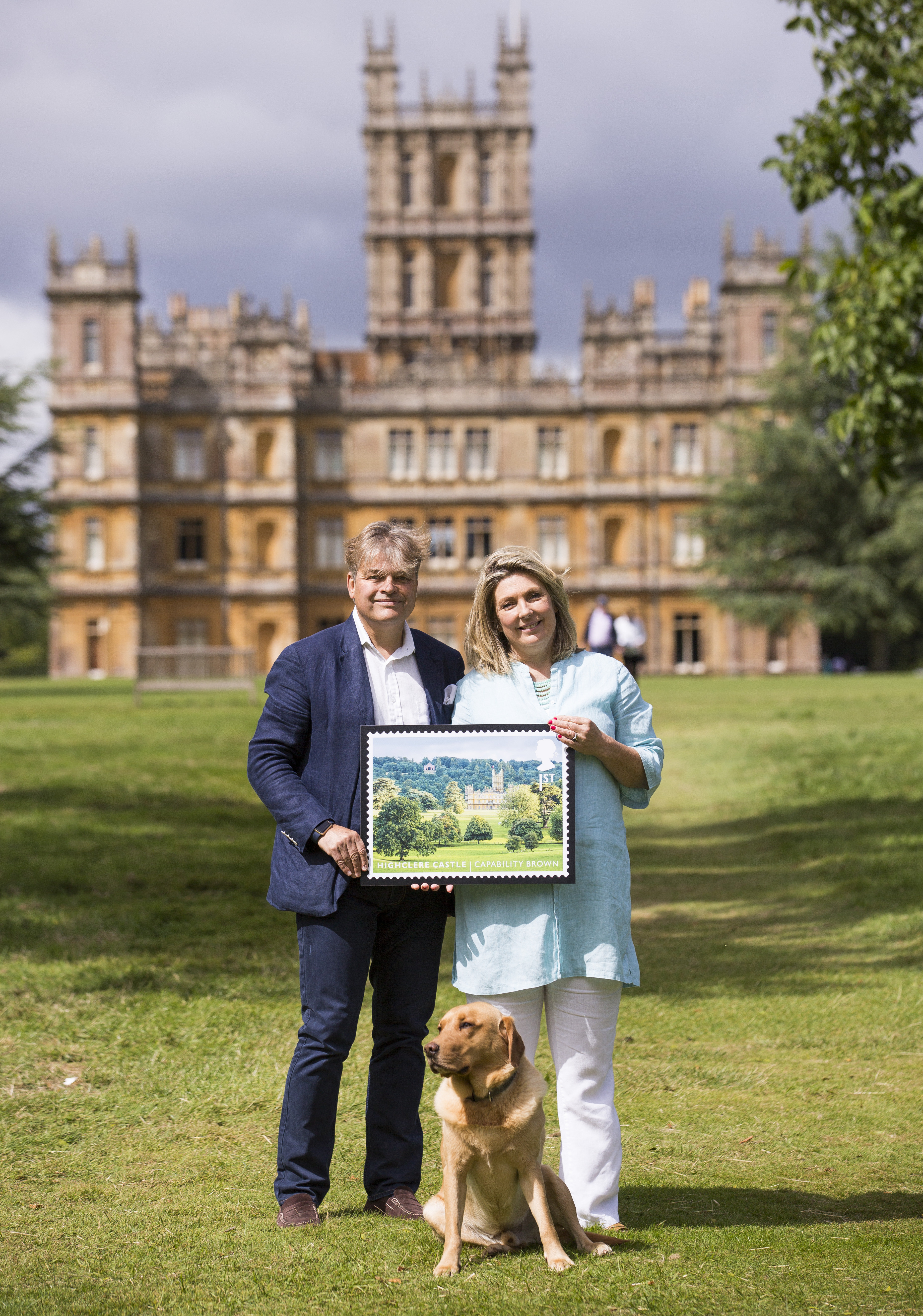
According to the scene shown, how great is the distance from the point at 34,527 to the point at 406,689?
22.0 meters

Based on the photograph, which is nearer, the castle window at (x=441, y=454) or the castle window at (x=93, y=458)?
the castle window at (x=93, y=458)

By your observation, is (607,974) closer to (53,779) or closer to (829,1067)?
(829,1067)

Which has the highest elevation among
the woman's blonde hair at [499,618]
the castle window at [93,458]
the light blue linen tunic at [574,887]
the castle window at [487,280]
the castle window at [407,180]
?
the castle window at [407,180]

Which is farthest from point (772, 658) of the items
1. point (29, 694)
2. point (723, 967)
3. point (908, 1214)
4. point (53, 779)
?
point (908, 1214)

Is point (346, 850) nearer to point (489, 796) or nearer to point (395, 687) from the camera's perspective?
point (489, 796)

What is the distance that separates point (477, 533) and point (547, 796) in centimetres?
5176

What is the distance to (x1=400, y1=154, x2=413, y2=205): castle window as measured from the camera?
2282 inches

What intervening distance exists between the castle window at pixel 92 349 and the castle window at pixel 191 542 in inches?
293

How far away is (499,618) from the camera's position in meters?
3.99

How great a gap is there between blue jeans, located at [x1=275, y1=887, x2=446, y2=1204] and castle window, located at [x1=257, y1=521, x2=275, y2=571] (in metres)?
51.9

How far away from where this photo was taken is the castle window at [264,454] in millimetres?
54969

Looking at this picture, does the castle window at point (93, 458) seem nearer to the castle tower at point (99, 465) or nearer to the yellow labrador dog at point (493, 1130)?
the castle tower at point (99, 465)

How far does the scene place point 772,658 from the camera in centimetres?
5478

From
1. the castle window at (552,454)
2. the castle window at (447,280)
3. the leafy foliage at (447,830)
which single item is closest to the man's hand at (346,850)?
the leafy foliage at (447,830)
